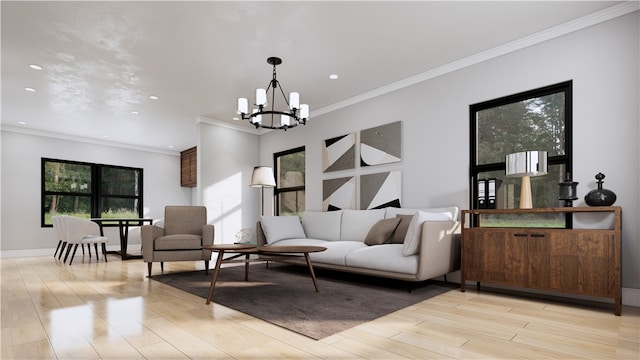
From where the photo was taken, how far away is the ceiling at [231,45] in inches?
114

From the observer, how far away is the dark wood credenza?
2545 millimetres

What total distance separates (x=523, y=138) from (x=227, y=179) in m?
4.62

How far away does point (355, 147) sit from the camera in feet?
16.3

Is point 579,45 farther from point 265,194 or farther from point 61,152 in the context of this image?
point 61,152

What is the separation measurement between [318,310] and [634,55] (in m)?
3.18

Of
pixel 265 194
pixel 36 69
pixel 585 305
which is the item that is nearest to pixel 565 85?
pixel 585 305

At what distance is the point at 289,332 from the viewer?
6.99 feet

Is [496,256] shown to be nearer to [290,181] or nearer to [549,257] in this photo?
[549,257]

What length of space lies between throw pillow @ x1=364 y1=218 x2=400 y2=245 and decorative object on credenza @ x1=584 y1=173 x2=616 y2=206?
5.41ft

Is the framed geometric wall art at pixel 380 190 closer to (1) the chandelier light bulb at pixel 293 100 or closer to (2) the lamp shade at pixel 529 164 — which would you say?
(2) the lamp shade at pixel 529 164

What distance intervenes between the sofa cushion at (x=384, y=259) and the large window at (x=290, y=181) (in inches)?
99.3

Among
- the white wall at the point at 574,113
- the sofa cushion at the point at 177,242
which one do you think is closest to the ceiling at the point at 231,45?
the white wall at the point at 574,113

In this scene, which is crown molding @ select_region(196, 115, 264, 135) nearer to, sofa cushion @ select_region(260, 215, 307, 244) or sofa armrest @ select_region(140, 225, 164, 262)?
sofa cushion @ select_region(260, 215, 307, 244)

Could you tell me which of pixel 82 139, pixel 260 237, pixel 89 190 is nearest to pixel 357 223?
pixel 260 237
